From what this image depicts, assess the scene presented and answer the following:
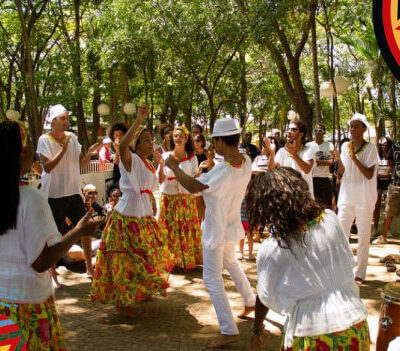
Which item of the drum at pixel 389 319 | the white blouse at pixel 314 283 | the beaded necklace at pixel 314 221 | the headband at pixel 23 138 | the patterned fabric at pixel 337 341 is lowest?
the drum at pixel 389 319

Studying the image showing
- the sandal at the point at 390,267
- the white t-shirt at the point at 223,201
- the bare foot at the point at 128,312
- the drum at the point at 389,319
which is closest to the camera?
the drum at the point at 389,319

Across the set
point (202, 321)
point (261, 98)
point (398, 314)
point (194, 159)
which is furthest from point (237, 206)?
point (261, 98)

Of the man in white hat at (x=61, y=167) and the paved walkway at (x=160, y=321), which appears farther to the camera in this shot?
the man in white hat at (x=61, y=167)

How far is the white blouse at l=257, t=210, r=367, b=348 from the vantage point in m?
2.35

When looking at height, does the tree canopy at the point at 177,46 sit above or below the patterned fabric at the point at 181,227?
above

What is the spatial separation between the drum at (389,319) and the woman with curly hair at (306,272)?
1.00m

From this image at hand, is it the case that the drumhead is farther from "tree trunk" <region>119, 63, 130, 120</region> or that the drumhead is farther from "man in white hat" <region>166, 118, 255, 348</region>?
"tree trunk" <region>119, 63, 130, 120</region>

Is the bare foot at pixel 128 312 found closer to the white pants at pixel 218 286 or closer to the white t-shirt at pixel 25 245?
the white pants at pixel 218 286

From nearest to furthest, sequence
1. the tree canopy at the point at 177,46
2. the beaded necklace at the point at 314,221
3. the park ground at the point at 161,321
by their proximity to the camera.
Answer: the beaded necklace at the point at 314,221
the park ground at the point at 161,321
the tree canopy at the point at 177,46

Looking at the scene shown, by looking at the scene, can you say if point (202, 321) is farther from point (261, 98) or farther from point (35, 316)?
point (261, 98)

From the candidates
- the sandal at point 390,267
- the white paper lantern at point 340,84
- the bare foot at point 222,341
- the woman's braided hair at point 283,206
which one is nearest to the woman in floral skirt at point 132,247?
the bare foot at point 222,341

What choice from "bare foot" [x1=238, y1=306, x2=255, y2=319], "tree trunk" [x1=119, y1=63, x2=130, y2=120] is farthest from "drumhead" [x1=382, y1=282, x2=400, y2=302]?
"tree trunk" [x1=119, y1=63, x2=130, y2=120]

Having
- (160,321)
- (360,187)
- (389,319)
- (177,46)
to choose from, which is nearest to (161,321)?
(160,321)

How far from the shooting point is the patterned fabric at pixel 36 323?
2.55m
